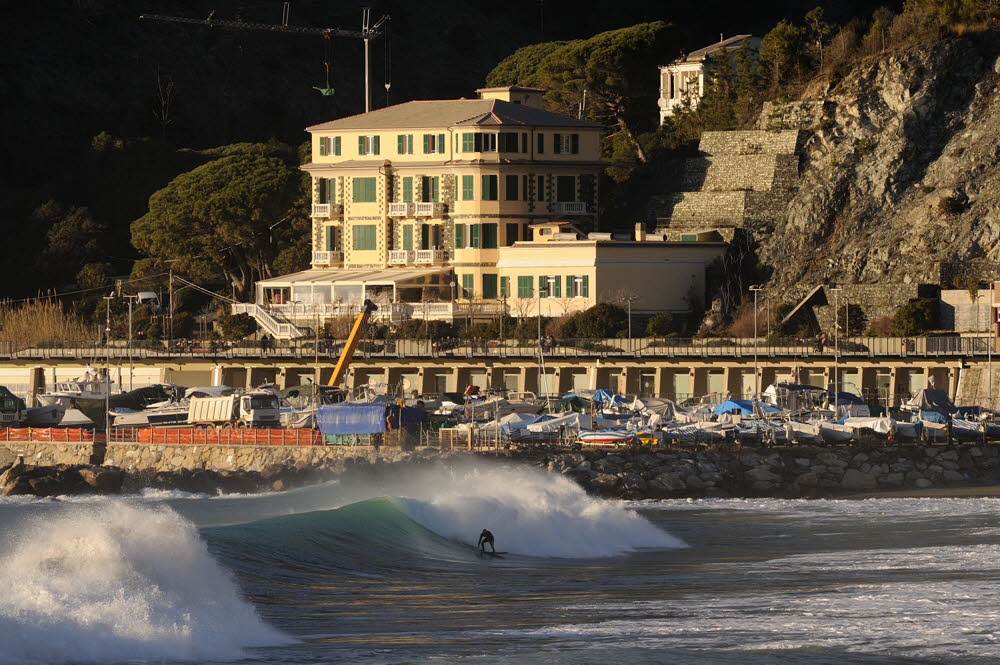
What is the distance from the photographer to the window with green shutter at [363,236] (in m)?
102

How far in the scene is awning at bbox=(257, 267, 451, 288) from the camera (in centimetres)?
9662

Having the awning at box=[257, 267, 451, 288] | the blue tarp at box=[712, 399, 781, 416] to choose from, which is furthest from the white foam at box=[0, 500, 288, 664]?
the awning at box=[257, 267, 451, 288]

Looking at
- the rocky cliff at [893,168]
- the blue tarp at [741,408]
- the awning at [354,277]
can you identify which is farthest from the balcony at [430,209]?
the blue tarp at [741,408]

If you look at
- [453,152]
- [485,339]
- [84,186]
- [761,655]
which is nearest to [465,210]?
[453,152]

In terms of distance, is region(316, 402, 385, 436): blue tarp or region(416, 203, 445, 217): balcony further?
region(416, 203, 445, 217): balcony

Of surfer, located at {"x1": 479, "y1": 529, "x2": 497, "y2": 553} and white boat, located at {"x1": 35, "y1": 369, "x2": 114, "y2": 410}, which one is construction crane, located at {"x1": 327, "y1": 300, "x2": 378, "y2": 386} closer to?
white boat, located at {"x1": 35, "y1": 369, "x2": 114, "y2": 410}

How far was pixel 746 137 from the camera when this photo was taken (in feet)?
317

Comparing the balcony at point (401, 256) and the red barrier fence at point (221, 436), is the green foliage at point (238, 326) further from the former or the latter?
the red barrier fence at point (221, 436)

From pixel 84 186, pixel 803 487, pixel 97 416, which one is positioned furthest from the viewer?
pixel 84 186

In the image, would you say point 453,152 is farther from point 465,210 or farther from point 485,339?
point 485,339

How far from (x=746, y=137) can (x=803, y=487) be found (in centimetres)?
3680

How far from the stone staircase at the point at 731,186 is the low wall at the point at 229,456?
3222 centimetres

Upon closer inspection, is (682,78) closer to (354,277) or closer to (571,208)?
(571,208)

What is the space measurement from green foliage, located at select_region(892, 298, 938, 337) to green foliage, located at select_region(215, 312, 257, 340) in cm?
3193
